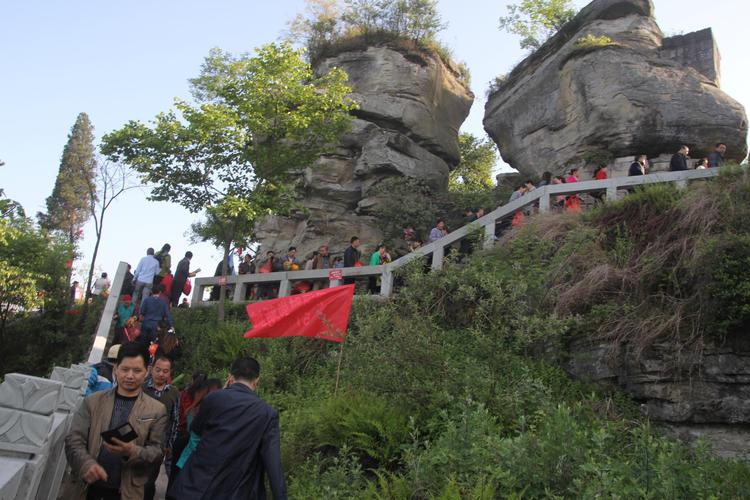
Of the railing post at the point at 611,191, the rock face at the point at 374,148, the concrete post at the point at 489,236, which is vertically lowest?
the concrete post at the point at 489,236

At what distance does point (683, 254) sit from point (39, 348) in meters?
18.0

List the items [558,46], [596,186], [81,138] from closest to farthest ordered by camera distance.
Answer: [596,186]
[558,46]
[81,138]

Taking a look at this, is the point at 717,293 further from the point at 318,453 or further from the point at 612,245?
the point at 318,453

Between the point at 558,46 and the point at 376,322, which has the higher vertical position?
the point at 558,46

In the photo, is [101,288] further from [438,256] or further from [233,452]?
[233,452]

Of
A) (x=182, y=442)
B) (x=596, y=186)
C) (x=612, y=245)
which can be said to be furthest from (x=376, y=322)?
(x=596, y=186)

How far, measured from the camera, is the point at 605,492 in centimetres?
518

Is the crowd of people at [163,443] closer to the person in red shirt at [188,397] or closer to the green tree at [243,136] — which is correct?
the person in red shirt at [188,397]

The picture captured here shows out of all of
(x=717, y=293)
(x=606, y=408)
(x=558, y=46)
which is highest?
(x=558, y=46)

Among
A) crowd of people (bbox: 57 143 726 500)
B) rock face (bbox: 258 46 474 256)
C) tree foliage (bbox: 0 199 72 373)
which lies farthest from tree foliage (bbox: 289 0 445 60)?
crowd of people (bbox: 57 143 726 500)

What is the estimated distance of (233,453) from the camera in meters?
4.56

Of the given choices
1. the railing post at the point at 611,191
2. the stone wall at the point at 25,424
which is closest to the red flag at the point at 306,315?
the stone wall at the point at 25,424

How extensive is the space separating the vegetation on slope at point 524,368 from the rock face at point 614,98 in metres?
8.98

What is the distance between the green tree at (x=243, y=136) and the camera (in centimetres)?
1742
